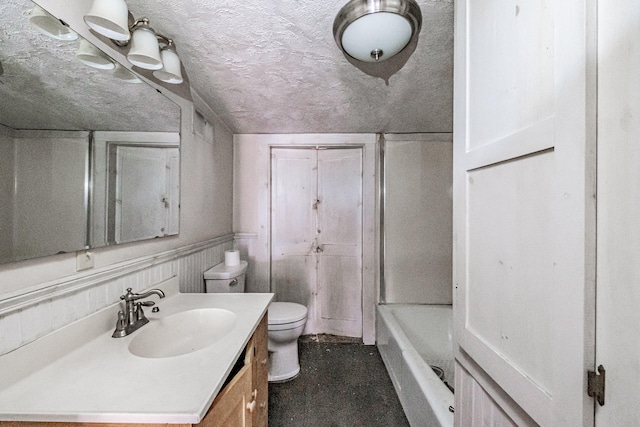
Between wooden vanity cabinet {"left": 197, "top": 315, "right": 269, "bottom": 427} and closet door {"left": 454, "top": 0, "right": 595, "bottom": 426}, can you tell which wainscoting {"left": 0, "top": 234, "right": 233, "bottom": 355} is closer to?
wooden vanity cabinet {"left": 197, "top": 315, "right": 269, "bottom": 427}

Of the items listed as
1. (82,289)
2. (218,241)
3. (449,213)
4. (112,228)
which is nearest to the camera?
(82,289)

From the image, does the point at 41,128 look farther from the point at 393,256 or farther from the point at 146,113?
the point at 393,256

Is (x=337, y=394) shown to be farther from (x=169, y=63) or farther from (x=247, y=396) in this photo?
(x=169, y=63)

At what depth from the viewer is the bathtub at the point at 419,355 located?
52.0 inches

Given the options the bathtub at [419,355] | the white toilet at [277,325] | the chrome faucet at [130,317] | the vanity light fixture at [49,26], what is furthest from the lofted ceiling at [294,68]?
the bathtub at [419,355]

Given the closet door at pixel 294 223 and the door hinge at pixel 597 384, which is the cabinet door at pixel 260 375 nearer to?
the door hinge at pixel 597 384

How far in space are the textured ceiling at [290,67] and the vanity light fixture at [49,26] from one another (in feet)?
0.10

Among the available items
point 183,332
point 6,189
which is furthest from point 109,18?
point 183,332

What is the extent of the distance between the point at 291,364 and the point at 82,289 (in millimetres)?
1611

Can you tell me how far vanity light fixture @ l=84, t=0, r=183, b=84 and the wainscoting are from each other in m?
0.87

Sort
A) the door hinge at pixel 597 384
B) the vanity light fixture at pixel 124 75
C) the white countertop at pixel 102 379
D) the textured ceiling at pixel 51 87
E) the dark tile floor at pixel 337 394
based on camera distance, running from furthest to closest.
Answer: the dark tile floor at pixel 337 394 < the vanity light fixture at pixel 124 75 < the textured ceiling at pixel 51 87 < the white countertop at pixel 102 379 < the door hinge at pixel 597 384

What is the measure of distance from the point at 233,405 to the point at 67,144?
1060mm

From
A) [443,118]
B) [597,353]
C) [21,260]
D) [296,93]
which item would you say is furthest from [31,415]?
[443,118]

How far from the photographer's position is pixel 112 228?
109 centimetres
